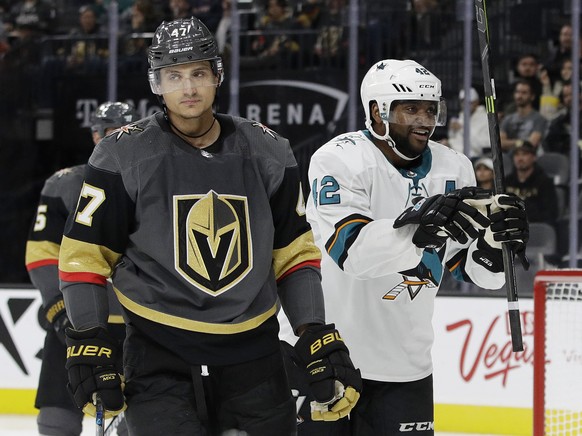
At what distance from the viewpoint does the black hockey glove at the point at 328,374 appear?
2178 millimetres

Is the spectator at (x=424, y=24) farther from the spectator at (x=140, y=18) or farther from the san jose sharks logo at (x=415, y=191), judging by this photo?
the san jose sharks logo at (x=415, y=191)

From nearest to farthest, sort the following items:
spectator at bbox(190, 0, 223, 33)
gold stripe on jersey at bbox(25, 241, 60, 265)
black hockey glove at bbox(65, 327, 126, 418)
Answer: black hockey glove at bbox(65, 327, 126, 418), gold stripe on jersey at bbox(25, 241, 60, 265), spectator at bbox(190, 0, 223, 33)

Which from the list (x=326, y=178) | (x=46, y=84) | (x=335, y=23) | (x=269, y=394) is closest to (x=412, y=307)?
(x=326, y=178)

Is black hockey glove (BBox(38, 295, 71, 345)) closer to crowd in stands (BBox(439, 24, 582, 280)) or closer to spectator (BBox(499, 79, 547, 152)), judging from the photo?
crowd in stands (BBox(439, 24, 582, 280))

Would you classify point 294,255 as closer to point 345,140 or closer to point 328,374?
point 328,374

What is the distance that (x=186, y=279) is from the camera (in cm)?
214

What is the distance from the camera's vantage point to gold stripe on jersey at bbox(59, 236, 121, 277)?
2.16m

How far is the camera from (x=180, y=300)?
7.06 ft

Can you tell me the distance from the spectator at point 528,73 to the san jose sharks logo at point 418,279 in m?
3.74

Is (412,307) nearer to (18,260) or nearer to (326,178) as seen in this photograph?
(326,178)

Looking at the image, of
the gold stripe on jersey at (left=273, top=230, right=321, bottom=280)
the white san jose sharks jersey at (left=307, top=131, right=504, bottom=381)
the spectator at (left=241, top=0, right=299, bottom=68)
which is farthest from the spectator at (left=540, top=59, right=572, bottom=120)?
the gold stripe on jersey at (left=273, top=230, right=321, bottom=280)

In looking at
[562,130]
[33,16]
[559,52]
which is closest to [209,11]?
[33,16]

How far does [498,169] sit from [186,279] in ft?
2.90

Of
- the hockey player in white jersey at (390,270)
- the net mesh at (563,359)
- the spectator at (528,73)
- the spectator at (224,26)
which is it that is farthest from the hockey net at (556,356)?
the spectator at (224,26)
